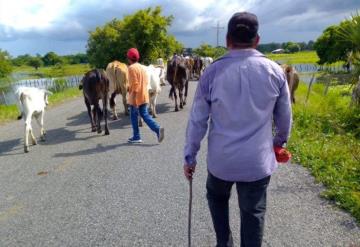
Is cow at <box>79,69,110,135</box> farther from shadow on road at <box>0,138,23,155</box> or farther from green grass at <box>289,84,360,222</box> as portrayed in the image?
green grass at <box>289,84,360,222</box>

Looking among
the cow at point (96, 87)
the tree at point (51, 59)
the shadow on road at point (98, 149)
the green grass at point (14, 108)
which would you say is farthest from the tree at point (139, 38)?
the tree at point (51, 59)

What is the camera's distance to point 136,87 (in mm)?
8945

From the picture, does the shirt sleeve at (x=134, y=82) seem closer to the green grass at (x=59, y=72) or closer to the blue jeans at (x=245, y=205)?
the blue jeans at (x=245, y=205)

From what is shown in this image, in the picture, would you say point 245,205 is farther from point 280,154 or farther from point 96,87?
point 96,87

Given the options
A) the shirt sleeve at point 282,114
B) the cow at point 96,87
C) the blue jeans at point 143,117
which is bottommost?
the blue jeans at point 143,117

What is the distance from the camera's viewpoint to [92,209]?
5387 millimetres

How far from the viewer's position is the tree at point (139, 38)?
37.5 m

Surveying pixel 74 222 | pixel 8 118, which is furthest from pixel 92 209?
pixel 8 118

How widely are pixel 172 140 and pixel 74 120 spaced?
4.80m

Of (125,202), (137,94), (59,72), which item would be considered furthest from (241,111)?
(59,72)

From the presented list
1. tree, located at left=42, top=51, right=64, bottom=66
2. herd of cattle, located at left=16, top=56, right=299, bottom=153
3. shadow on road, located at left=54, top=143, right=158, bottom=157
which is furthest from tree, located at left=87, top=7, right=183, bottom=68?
tree, located at left=42, top=51, right=64, bottom=66

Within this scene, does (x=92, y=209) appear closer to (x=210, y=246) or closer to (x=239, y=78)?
(x=210, y=246)

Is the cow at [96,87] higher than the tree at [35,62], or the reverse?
the cow at [96,87]

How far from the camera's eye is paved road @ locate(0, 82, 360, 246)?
4.47 metres
